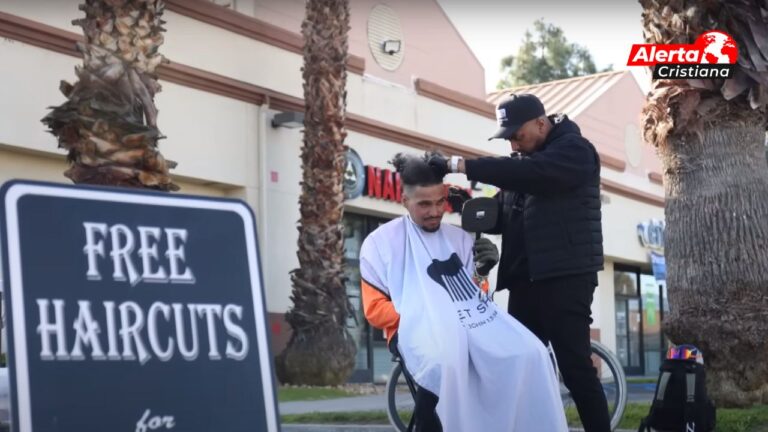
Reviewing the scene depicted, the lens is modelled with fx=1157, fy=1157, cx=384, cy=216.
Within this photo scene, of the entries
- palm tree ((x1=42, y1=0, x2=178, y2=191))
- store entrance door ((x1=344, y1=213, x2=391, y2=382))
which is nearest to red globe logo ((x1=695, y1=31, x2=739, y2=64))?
palm tree ((x1=42, y1=0, x2=178, y2=191))

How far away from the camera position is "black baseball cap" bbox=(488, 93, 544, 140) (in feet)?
18.0

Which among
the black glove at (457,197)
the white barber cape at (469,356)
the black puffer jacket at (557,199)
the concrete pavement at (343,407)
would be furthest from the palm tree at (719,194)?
the white barber cape at (469,356)

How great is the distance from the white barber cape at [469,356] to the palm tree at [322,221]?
10.1m

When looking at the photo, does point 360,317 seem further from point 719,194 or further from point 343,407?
point 719,194

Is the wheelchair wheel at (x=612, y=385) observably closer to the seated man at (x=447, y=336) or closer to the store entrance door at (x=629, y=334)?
the seated man at (x=447, y=336)

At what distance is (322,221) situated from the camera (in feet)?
51.5

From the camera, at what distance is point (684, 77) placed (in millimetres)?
8414

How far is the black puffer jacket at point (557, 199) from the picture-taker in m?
5.24

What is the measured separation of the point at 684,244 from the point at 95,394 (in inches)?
233

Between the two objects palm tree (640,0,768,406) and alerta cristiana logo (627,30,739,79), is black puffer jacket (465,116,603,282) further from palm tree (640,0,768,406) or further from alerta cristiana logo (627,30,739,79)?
alerta cristiana logo (627,30,739,79)

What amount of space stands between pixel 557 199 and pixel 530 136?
1.15 ft

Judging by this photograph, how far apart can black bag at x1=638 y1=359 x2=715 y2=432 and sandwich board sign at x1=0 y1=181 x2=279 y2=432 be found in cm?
335

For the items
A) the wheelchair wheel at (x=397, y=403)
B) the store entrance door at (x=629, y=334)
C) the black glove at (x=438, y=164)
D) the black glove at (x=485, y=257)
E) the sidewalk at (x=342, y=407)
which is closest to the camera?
the black glove at (x=438, y=164)

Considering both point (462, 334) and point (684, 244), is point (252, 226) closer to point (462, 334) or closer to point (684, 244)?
point (462, 334)
